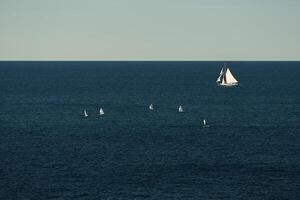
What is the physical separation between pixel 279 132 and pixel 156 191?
56.8 meters

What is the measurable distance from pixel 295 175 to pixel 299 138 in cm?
3399

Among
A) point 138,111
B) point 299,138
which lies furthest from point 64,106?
point 299,138

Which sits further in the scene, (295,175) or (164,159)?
(164,159)

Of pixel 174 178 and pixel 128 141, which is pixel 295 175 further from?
pixel 128 141

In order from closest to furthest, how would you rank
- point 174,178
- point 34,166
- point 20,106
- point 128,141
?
point 174,178 < point 34,166 < point 128,141 < point 20,106

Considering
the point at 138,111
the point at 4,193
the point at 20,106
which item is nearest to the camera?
the point at 4,193

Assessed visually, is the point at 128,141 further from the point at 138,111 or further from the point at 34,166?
the point at 138,111

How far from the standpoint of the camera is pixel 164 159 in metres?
114

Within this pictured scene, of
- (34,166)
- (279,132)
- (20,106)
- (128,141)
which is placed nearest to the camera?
(34,166)

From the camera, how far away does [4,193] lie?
92.9m

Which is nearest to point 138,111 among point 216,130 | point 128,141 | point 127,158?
point 216,130

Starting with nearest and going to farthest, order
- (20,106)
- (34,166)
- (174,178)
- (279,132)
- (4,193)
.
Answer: (4,193) → (174,178) → (34,166) → (279,132) → (20,106)

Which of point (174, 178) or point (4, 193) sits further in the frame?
point (174, 178)

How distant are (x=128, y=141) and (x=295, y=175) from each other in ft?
128
